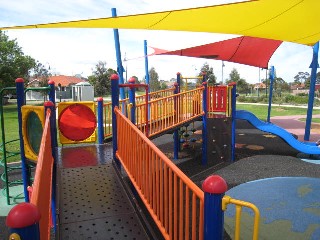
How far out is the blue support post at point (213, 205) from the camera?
64.6 inches

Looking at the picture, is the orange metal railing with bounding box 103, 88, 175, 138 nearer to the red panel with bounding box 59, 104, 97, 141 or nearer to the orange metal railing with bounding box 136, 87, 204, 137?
the orange metal railing with bounding box 136, 87, 204, 137

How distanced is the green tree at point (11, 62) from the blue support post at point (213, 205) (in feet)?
109

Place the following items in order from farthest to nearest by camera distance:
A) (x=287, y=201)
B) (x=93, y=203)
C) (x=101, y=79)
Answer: (x=101, y=79), (x=287, y=201), (x=93, y=203)

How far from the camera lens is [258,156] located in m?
9.25

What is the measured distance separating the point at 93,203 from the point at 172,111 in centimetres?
493

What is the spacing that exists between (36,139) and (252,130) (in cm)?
1239

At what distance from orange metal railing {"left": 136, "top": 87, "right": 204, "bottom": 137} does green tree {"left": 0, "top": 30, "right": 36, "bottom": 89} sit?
28.0 meters

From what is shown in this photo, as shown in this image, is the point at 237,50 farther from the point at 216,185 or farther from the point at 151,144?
the point at 216,185

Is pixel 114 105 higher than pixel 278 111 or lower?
higher

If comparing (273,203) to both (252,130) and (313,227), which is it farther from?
(252,130)

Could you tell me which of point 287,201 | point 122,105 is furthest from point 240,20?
point 122,105

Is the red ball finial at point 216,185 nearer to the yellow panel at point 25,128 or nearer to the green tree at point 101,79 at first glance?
the yellow panel at point 25,128

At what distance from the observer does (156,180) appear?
2.70 metres

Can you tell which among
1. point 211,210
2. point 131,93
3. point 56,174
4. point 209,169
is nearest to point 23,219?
point 211,210
